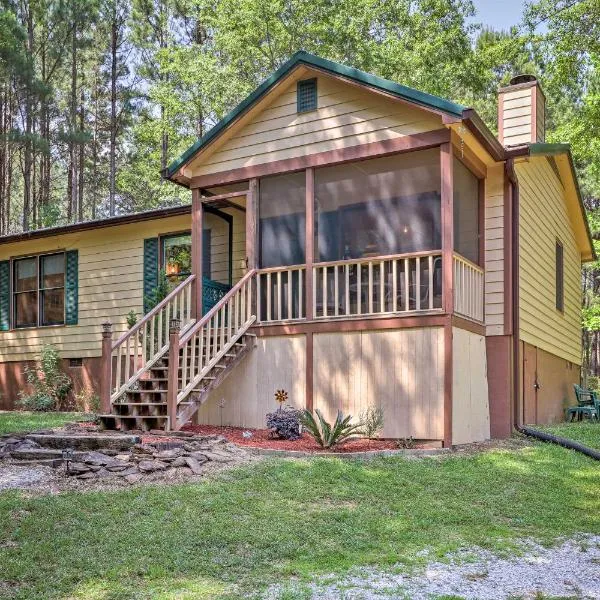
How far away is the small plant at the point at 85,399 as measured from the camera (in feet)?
44.6

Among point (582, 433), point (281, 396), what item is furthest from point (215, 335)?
point (582, 433)

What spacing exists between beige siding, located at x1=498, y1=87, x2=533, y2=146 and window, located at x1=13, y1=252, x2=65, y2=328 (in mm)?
9417

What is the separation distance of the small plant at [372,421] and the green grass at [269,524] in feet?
4.50

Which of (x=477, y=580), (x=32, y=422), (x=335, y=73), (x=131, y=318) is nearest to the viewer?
(x=477, y=580)

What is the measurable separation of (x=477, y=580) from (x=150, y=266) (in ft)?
34.6

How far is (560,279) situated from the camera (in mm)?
14055

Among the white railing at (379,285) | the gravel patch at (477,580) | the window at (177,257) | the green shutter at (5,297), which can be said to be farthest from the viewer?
the green shutter at (5,297)

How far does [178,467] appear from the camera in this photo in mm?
6730

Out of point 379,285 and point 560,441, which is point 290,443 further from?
point 560,441

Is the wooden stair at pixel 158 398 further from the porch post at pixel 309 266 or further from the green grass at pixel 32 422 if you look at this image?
the green grass at pixel 32 422

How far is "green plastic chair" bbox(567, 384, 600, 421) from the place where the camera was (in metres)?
13.8

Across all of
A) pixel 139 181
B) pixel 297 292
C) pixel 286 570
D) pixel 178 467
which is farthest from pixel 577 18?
pixel 139 181

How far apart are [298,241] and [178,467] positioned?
4748mm

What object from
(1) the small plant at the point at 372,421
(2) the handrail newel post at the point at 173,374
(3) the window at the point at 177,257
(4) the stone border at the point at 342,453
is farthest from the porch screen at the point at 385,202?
(3) the window at the point at 177,257
